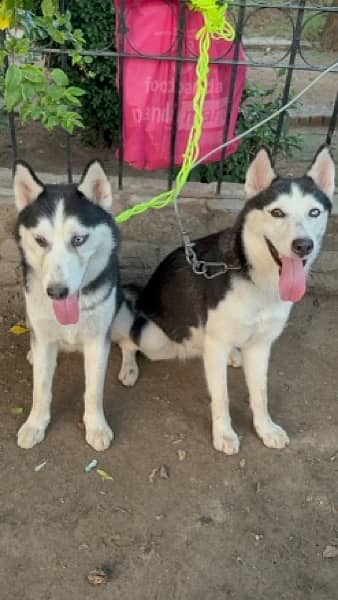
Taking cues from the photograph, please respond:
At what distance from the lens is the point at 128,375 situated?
3799 mm

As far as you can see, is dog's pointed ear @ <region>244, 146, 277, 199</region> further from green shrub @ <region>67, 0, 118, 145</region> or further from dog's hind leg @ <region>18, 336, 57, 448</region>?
green shrub @ <region>67, 0, 118, 145</region>

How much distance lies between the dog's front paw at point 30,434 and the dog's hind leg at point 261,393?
1139 mm

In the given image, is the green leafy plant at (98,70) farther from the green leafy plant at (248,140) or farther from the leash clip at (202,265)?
the leash clip at (202,265)

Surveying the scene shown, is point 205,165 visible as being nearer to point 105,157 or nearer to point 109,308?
point 105,157

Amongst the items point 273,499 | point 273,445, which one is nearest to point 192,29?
point 273,445

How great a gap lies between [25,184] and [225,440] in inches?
64.9

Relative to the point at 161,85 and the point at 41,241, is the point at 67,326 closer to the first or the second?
the point at 41,241

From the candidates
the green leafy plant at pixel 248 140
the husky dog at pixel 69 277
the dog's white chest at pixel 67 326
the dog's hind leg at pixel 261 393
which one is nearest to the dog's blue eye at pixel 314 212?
the dog's hind leg at pixel 261 393

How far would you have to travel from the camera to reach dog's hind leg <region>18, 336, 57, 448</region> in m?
3.20

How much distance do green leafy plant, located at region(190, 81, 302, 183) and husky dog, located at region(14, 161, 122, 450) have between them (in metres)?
1.93

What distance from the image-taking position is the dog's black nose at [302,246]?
2672 millimetres

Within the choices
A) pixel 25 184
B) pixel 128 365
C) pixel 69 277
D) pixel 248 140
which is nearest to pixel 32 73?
pixel 25 184

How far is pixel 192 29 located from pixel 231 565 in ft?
9.36

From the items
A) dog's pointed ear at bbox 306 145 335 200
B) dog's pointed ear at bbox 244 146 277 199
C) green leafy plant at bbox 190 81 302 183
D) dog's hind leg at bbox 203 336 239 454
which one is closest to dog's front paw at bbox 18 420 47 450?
dog's hind leg at bbox 203 336 239 454
